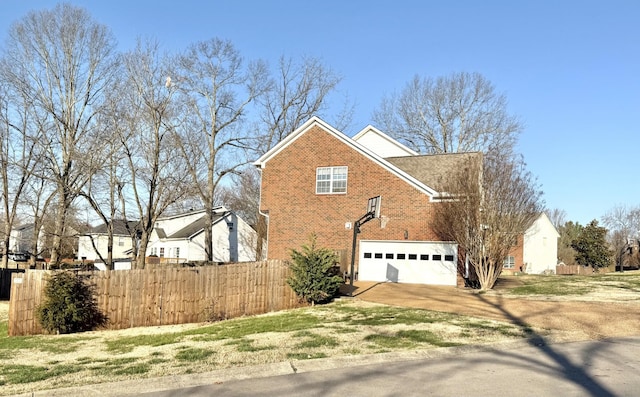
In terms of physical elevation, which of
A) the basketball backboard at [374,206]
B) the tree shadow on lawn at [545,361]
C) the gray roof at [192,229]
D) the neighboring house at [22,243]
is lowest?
the neighboring house at [22,243]

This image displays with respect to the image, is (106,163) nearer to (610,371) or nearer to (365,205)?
(365,205)

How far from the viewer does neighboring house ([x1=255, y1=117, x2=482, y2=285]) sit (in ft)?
73.7

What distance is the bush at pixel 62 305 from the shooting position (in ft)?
45.5

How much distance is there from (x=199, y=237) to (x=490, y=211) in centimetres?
3393

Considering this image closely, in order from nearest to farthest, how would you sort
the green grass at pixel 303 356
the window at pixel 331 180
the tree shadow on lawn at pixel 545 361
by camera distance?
1. the tree shadow on lawn at pixel 545 361
2. the green grass at pixel 303 356
3. the window at pixel 331 180

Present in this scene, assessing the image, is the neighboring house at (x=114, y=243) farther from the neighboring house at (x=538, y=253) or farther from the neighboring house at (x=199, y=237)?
the neighboring house at (x=538, y=253)

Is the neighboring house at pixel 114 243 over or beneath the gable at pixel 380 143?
beneath

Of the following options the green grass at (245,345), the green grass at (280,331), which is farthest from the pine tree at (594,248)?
the green grass at (245,345)

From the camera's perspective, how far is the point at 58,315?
45.4ft

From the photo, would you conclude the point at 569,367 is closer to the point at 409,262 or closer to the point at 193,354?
the point at 193,354

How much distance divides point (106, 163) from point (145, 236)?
402 cm

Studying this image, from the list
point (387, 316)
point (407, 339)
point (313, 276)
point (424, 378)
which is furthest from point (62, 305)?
point (424, 378)

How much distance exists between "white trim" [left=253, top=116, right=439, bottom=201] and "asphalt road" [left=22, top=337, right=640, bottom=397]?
46.2 feet

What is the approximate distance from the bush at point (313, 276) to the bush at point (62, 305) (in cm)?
626
